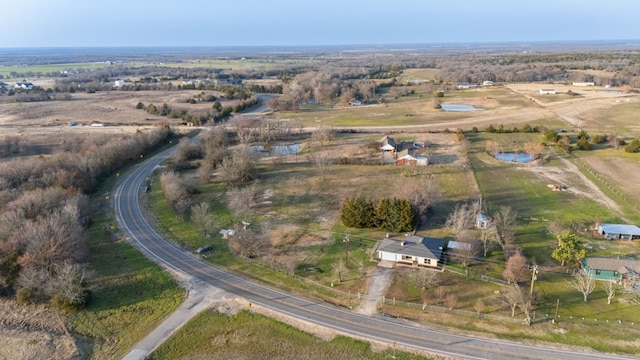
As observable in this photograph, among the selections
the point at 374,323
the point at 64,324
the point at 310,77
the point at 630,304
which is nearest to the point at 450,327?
the point at 374,323

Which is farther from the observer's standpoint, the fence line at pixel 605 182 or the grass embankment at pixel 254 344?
the fence line at pixel 605 182

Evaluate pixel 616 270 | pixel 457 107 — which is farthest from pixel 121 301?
pixel 457 107

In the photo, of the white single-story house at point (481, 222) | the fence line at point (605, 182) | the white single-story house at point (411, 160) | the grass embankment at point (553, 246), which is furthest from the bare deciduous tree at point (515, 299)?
the white single-story house at point (411, 160)

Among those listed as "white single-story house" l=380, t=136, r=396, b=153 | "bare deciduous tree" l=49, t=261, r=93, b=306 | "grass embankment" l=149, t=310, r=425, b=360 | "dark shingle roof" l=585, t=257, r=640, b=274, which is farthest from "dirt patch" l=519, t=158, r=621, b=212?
"bare deciduous tree" l=49, t=261, r=93, b=306

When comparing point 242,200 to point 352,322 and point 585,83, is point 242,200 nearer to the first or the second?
point 352,322

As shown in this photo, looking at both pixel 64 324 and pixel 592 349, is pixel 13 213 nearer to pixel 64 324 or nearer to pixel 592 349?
pixel 64 324

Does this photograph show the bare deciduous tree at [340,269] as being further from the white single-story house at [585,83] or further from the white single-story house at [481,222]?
the white single-story house at [585,83]
